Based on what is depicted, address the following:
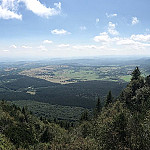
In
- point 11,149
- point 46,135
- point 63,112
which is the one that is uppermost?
point 11,149

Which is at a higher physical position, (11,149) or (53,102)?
(11,149)

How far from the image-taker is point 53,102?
15350cm

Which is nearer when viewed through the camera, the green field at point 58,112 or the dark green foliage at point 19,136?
the dark green foliage at point 19,136

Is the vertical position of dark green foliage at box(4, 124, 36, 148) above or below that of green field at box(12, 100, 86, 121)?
above

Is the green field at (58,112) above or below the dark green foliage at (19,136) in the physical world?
below

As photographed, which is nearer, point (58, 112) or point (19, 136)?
point (19, 136)

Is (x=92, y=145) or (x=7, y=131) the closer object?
(x=92, y=145)

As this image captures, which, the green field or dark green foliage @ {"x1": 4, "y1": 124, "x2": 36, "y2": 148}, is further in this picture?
the green field

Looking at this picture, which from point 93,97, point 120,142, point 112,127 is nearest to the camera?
point 120,142

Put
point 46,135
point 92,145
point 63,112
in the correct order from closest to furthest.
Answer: point 92,145
point 46,135
point 63,112

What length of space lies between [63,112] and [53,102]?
103 ft

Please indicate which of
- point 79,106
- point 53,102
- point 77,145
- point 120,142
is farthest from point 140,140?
point 53,102

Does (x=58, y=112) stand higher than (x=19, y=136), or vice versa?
(x=19, y=136)

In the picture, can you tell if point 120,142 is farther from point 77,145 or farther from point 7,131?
point 7,131
